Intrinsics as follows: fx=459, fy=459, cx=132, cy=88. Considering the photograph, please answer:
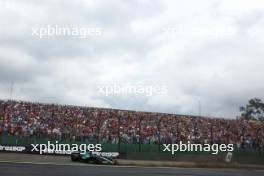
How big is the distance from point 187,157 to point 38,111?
13826mm

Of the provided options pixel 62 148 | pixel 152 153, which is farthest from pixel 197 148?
pixel 62 148

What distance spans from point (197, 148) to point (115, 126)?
8.14m

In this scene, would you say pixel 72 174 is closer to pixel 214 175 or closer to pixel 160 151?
pixel 214 175

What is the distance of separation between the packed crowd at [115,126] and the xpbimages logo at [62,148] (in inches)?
25.1

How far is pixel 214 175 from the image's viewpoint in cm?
2677

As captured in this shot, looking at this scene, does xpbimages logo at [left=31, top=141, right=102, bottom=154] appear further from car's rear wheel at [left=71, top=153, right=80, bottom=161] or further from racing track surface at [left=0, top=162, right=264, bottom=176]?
racing track surface at [left=0, top=162, right=264, bottom=176]

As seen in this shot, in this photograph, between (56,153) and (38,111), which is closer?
(56,153)

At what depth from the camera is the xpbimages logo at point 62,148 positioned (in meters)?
36.2

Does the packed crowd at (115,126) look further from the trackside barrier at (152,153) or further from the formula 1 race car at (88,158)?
the formula 1 race car at (88,158)

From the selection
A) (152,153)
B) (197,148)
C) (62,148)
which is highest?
(62,148)

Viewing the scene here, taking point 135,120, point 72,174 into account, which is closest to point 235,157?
point 135,120

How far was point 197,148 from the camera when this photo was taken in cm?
4300

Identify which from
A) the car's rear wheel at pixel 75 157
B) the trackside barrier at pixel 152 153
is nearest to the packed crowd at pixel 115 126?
the trackside barrier at pixel 152 153

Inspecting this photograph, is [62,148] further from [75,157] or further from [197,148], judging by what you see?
[197,148]
